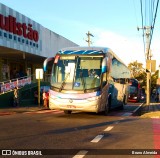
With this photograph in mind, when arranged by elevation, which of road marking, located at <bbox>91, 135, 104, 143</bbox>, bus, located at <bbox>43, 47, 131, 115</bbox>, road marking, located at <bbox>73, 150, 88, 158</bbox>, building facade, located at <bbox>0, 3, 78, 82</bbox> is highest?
building facade, located at <bbox>0, 3, 78, 82</bbox>

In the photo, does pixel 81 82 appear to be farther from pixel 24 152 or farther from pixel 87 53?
pixel 24 152

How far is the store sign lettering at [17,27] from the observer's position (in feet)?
91.6

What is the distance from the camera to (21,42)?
1244 inches

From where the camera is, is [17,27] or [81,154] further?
[17,27]

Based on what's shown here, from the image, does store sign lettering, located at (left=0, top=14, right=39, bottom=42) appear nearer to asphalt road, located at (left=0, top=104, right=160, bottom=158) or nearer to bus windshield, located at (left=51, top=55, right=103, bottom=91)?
bus windshield, located at (left=51, top=55, right=103, bottom=91)

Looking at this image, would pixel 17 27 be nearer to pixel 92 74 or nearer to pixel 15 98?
pixel 15 98

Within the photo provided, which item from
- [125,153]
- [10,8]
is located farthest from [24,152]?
[10,8]

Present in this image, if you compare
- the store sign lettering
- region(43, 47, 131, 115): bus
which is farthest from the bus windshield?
the store sign lettering

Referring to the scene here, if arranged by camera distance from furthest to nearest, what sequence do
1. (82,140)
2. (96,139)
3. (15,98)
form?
(15,98)
(96,139)
(82,140)

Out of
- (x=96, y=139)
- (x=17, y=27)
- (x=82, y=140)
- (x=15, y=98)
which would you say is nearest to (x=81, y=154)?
(x=82, y=140)

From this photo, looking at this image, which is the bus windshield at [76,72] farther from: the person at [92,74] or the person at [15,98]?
the person at [15,98]

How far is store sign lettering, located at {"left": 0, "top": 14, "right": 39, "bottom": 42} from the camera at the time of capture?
27.9 metres

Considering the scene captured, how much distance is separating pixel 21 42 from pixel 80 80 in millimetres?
16459

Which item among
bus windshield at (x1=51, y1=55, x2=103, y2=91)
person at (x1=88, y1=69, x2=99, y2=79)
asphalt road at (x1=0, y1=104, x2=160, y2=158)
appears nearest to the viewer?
asphalt road at (x1=0, y1=104, x2=160, y2=158)
